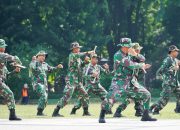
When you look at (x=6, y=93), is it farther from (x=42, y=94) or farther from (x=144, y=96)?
(x=42, y=94)

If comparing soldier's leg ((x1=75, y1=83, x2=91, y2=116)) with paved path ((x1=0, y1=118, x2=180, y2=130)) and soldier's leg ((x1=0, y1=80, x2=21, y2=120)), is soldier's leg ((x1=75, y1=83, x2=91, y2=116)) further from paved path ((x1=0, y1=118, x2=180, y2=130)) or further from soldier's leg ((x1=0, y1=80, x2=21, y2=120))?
paved path ((x1=0, y1=118, x2=180, y2=130))

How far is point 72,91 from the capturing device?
73.8ft

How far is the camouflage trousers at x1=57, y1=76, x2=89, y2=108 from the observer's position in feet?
72.8

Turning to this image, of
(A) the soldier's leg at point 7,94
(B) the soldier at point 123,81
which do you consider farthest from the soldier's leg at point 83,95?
(B) the soldier at point 123,81

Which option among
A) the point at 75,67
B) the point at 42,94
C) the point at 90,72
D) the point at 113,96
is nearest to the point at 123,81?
the point at 113,96

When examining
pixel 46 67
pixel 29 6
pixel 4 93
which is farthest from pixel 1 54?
pixel 29 6

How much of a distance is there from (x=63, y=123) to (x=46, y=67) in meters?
5.81

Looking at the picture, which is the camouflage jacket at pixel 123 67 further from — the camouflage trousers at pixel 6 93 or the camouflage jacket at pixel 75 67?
the camouflage jacket at pixel 75 67

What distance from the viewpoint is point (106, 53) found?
199 feet

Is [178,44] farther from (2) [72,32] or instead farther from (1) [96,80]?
(1) [96,80]

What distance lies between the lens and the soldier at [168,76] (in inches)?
872

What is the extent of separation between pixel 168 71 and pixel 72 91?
9.58 ft

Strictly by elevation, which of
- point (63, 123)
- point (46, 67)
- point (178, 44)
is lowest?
point (63, 123)

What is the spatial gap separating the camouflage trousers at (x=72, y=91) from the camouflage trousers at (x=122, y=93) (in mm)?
4118
